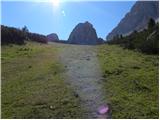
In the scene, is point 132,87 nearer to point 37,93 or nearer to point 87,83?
point 87,83

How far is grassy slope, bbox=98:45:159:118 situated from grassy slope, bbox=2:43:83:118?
1.52 m

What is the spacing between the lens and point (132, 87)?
15.9 meters

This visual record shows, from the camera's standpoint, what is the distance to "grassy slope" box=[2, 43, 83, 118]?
1259cm

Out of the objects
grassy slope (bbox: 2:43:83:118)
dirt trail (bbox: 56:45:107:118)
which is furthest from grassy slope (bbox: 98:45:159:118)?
grassy slope (bbox: 2:43:83:118)

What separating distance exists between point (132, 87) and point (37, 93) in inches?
157

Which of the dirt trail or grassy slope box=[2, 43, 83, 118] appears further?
the dirt trail

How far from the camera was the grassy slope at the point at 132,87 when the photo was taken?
12442 mm

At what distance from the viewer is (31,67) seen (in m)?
22.5

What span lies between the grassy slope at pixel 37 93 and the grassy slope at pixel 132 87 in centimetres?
152

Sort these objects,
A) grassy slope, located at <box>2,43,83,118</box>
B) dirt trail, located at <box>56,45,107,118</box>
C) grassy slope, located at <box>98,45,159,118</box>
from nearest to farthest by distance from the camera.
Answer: grassy slope, located at <box>98,45,159,118</box>
grassy slope, located at <box>2,43,83,118</box>
dirt trail, located at <box>56,45,107,118</box>

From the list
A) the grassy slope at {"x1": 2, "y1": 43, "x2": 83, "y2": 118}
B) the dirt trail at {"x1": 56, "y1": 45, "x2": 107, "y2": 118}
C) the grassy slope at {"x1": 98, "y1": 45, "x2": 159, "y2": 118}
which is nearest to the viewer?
the grassy slope at {"x1": 98, "y1": 45, "x2": 159, "y2": 118}

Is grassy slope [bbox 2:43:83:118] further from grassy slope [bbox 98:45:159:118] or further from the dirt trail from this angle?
grassy slope [bbox 98:45:159:118]

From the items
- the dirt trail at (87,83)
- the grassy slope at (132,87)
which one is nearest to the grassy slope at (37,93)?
the dirt trail at (87,83)

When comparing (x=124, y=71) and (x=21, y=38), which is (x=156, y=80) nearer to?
(x=124, y=71)
